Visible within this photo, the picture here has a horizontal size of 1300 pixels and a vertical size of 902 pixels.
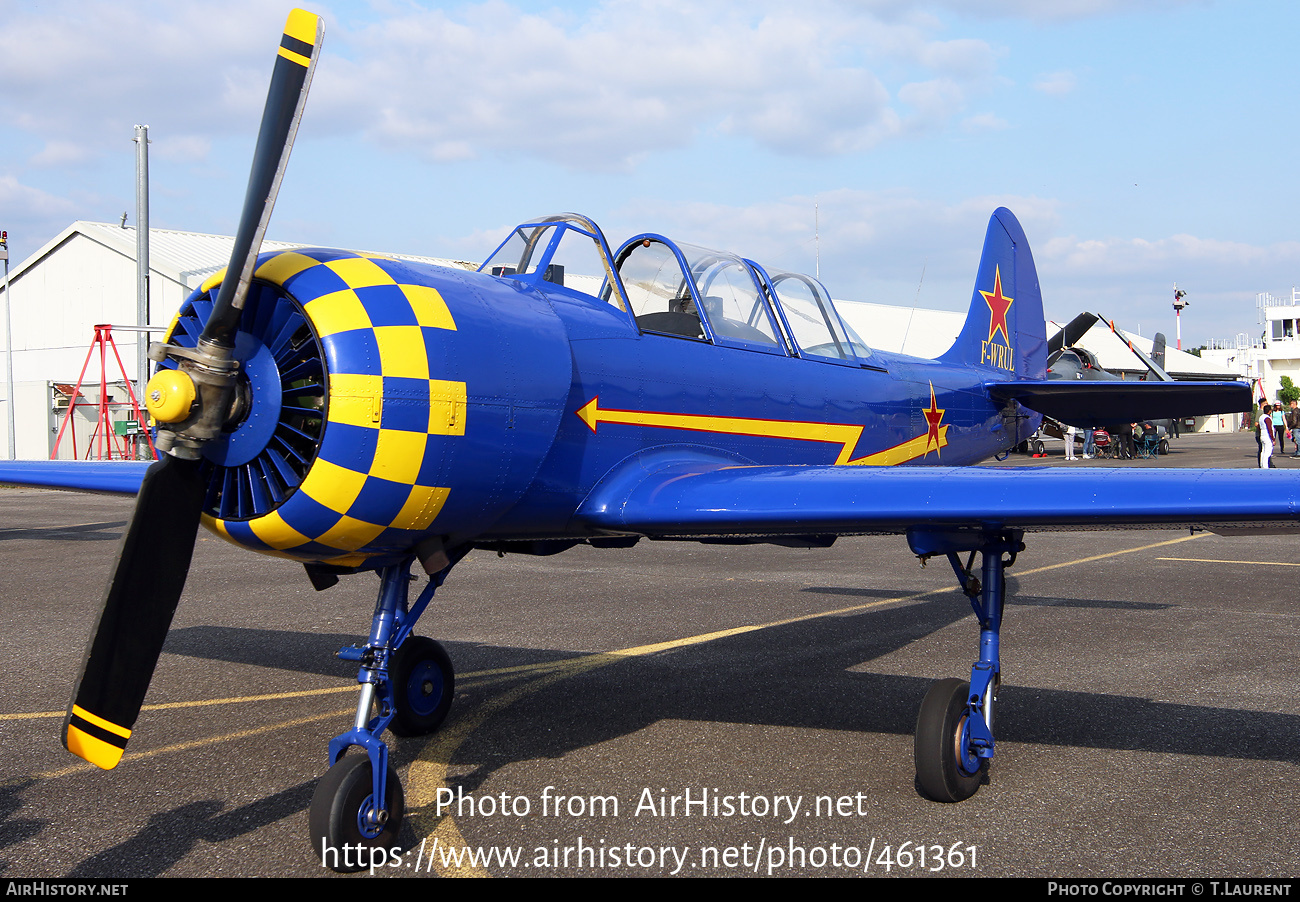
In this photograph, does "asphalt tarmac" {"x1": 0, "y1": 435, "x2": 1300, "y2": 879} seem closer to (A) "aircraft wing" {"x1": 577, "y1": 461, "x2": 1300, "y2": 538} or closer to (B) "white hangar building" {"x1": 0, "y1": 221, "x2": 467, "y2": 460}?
(A) "aircraft wing" {"x1": 577, "y1": 461, "x2": 1300, "y2": 538}

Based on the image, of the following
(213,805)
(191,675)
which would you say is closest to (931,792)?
(213,805)

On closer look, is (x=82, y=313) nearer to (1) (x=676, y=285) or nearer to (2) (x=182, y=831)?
(1) (x=676, y=285)

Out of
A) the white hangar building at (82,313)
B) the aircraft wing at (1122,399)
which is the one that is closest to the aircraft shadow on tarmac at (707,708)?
the aircraft wing at (1122,399)

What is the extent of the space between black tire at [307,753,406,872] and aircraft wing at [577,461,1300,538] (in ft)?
5.02

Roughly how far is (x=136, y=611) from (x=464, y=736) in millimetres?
2029

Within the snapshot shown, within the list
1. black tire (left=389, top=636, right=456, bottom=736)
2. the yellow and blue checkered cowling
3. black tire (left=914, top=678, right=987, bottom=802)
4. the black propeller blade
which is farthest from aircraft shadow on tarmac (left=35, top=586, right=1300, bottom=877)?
the yellow and blue checkered cowling

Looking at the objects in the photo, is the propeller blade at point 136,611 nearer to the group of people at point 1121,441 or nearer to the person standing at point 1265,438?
the person standing at point 1265,438

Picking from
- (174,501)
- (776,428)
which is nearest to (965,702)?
(776,428)

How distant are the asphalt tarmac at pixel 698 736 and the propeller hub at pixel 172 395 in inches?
62.0

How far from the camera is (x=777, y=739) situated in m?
5.28

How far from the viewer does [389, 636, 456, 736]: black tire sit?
5363mm

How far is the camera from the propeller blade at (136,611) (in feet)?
12.1

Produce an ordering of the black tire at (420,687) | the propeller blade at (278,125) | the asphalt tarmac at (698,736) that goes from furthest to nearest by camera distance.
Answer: the black tire at (420,687)
the asphalt tarmac at (698,736)
the propeller blade at (278,125)

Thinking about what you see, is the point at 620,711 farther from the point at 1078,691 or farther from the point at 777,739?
the point at 1078,691
